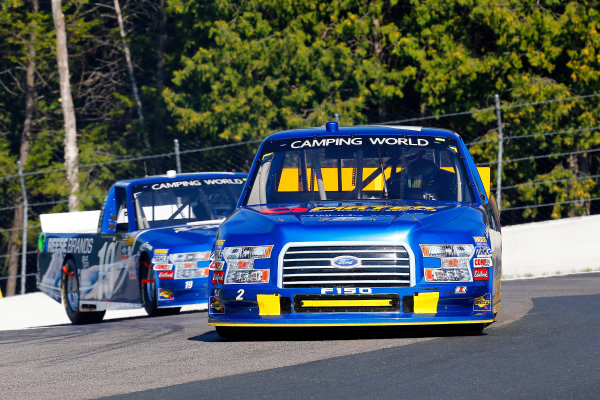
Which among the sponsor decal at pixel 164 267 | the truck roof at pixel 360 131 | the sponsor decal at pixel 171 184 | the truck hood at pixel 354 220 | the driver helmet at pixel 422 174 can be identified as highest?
the truck roof at pixel 360 131

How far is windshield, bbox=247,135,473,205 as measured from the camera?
32.2ft

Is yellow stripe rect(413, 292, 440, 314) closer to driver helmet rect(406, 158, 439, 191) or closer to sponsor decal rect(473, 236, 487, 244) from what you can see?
sponsor decal rect(473, 236, 487, 244)

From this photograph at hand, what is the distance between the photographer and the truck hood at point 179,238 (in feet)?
43.4

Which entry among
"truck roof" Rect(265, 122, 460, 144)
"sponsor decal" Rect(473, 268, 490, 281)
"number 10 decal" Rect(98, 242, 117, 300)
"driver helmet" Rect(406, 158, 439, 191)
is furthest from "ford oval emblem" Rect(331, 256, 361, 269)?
"number 10 decal" Rect(98, 242, 117, 300)

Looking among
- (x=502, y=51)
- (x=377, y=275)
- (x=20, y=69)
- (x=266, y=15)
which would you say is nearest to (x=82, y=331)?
(x=377, y=275)

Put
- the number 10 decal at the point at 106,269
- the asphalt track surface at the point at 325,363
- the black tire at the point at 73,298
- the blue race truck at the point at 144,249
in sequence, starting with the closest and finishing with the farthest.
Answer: the asphalt track surface at the point at 325,363
the blue race truck at the point at 144,249
the number 10 decal at the point at 106,269
the black tire at the point at 73,298

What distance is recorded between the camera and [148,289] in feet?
44.0

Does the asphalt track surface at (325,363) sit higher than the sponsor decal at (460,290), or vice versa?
the sponsor decal at (460,290)

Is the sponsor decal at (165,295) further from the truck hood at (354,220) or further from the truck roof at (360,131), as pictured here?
the truck hood at (354,220)

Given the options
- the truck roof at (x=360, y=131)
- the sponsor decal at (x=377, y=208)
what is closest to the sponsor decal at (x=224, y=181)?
the truck roof at (x=360, y=131)

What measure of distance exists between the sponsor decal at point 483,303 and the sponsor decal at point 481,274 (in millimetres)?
118

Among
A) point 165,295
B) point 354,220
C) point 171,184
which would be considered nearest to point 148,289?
point 165,295

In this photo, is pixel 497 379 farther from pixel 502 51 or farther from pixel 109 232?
pixel 502 51

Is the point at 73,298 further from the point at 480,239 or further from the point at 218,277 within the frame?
the point at 480,239
